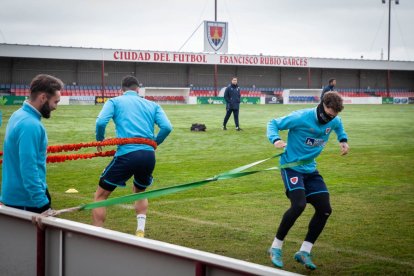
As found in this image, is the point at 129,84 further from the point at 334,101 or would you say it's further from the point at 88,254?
the point at 88,254

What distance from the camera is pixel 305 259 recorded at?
6613mm

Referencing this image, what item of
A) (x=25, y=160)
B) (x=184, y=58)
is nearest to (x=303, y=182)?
(x=25, y=160)

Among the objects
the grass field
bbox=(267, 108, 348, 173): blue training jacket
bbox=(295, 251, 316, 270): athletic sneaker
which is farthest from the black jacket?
bbox=(295, 251, 316, 270): athletic sneaker

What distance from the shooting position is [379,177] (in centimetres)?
1327

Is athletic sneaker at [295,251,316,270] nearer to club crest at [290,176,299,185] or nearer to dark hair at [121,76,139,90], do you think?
club crest at [290,176,299,185]

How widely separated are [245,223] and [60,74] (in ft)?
159

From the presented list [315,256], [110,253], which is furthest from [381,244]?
[110,253]

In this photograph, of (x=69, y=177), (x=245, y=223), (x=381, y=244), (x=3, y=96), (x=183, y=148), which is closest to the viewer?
(x=381, y=244)

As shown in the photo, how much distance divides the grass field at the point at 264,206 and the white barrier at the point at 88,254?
305 cm

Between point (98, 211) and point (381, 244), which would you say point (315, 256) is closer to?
point (381, 244)

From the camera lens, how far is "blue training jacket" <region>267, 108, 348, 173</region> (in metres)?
6.89

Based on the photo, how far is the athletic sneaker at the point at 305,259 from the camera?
6.53 meters

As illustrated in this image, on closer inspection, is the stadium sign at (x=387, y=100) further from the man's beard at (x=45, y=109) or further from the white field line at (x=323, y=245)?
the man's beard at (x=45, y=109)

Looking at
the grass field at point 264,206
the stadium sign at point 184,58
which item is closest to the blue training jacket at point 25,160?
the grass field at point 264,206
